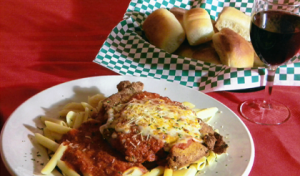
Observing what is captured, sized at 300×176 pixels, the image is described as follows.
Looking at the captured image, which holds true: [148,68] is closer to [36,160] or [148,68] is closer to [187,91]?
[187,91]

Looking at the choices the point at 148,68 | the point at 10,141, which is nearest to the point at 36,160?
the point at 10,141

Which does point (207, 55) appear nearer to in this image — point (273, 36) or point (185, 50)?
point (185, 50)

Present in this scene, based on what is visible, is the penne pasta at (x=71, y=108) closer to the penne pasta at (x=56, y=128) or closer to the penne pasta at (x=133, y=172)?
the penne pasta at (x=56, y=128)

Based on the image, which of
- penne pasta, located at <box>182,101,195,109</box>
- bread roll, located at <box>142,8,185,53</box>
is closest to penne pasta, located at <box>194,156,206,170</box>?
Answer: penne pasta, located at <box>182,101,195,109</box>

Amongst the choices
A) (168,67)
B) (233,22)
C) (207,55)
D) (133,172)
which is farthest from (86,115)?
(233,22)

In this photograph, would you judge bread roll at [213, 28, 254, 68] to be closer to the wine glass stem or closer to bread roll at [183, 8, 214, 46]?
bread roll at [183, 8, 214, 46]

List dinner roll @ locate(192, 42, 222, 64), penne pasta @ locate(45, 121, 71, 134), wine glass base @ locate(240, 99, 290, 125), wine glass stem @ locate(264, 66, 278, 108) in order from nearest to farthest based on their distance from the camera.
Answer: penne pasta @ locate(45, 121, 71, 134) → wine glass base @ locate(240, 99, 290, 125) → wine glass stem @ locate(264, 66, 278, 108) → dinner roll @ locate(192, 42, 222, 64)

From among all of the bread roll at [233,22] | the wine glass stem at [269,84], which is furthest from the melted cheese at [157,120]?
the bread roll at [233,22]
